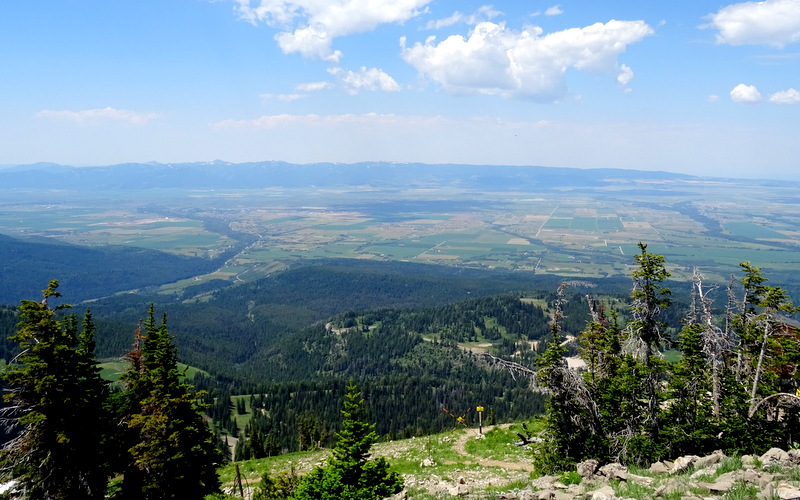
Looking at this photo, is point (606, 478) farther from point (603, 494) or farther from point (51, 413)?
point (51, 413)

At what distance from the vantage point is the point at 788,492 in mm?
13070

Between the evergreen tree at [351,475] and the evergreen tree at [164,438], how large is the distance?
27.8ft

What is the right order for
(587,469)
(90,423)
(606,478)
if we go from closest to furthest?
(606,478)
(587,469)
(90,423)

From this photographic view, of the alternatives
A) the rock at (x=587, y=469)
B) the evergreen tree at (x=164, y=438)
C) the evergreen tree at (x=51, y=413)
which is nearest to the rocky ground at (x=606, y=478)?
the rock at (x=587, y=469)

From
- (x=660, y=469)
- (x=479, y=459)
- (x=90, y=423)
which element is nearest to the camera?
(x=660, y=469)

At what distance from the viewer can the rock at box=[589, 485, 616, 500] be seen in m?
15.3

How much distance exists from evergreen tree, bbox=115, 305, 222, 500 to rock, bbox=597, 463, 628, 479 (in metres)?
21.3

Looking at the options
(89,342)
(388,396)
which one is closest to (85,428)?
(89,342)

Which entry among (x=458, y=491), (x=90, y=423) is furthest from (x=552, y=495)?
(x=90, y=423)

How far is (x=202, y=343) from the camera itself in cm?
19925

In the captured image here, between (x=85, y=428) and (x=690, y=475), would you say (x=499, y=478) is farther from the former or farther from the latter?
(x=85, y=428)

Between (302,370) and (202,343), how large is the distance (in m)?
51.6

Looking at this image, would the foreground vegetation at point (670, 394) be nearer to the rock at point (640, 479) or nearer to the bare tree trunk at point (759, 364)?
the bare tree trunk at point (759, 364)

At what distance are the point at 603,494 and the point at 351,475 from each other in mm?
11953
